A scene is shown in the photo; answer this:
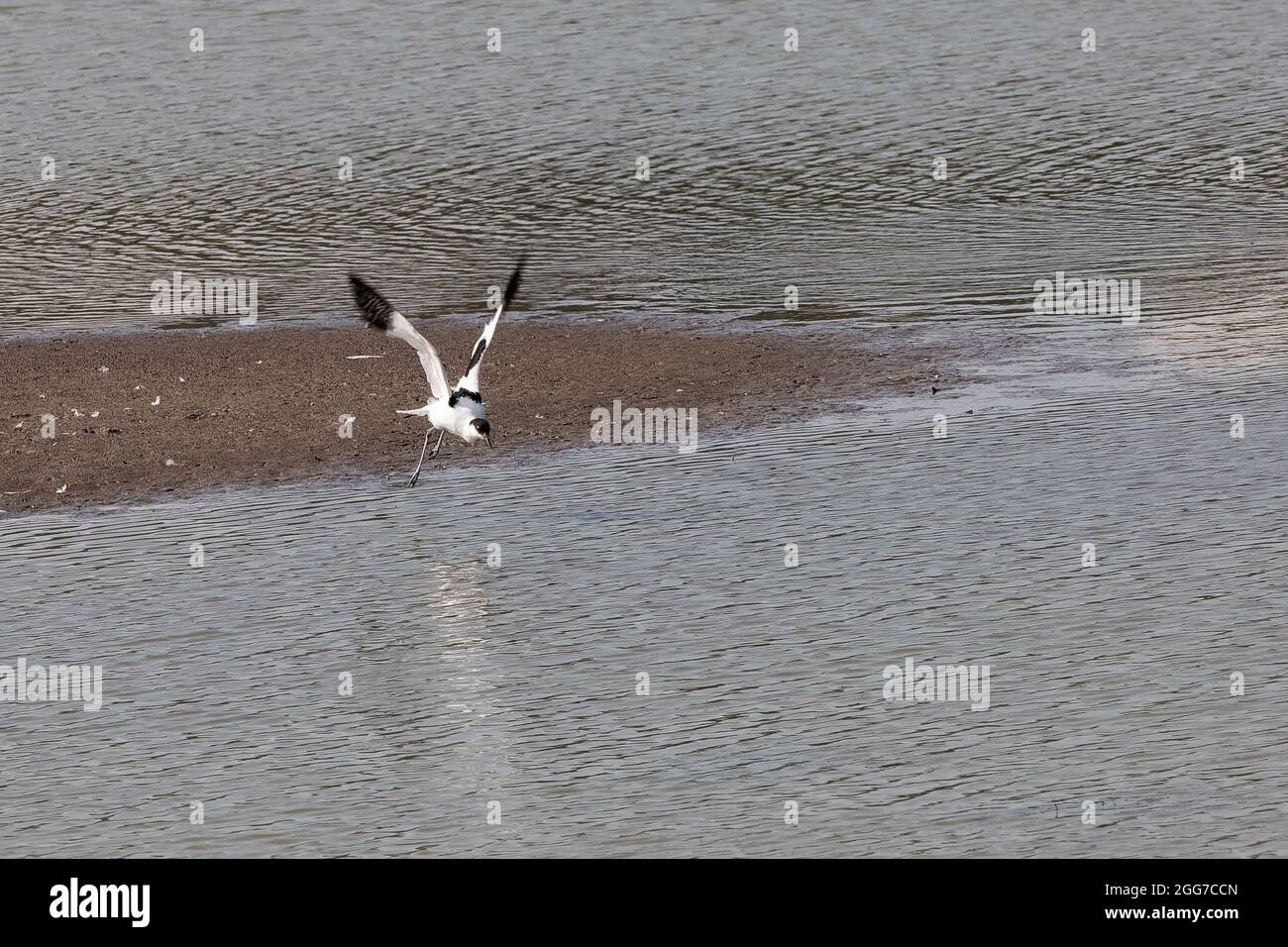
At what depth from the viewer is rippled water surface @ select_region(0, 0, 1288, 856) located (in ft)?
36.4

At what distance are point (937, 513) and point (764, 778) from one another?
5.09 m

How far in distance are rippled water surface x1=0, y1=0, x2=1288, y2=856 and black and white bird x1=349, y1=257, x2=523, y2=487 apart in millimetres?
743

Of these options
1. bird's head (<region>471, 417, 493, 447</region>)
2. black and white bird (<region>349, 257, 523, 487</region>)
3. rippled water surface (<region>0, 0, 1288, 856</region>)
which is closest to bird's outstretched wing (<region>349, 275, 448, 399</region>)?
black and white bird (<region>349, 257, 523, 487</region>)

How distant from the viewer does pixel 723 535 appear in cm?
1561

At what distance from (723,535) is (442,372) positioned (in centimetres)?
241

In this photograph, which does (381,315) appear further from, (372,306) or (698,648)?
(698,648)

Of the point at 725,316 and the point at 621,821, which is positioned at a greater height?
the point at 725,316

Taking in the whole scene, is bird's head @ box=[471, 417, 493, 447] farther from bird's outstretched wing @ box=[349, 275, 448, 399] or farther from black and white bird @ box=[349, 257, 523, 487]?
bird's outstretched wing @ box=[349, 275, 448, 399]

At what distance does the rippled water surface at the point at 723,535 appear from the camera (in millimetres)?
11094

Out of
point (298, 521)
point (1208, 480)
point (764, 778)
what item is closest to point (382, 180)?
point (298, 521)

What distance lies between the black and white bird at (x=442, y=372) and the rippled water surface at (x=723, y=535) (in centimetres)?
74

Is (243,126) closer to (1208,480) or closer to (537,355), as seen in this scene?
(537,355)

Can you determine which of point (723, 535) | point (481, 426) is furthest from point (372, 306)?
point (723, 535)

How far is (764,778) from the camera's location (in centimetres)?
1123
